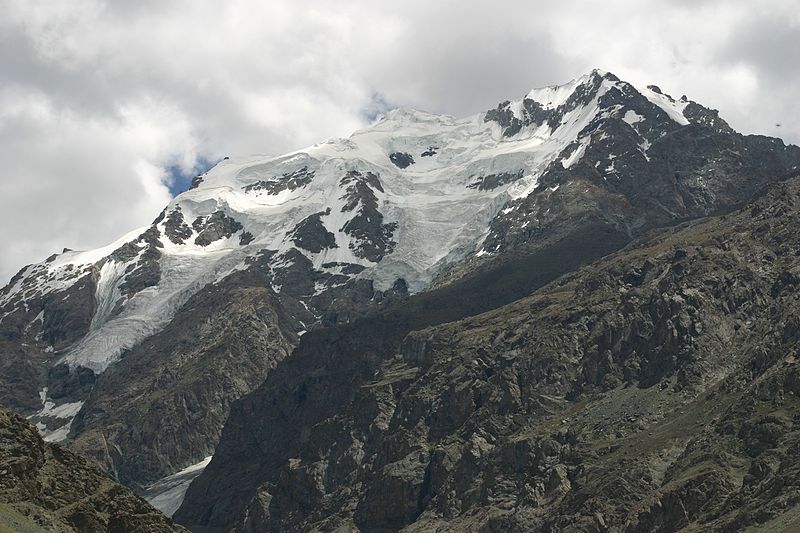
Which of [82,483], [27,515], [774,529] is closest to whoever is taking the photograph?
[27,515]

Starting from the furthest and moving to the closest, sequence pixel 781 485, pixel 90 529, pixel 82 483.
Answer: pixel 781 485, pixel 82 483, pixel 90 529

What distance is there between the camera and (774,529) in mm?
177250

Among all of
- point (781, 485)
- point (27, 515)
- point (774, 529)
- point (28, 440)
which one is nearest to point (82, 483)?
point (28, 440)

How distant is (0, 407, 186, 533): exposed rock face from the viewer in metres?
102

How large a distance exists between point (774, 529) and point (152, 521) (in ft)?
321

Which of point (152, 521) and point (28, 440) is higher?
point (28, 440)

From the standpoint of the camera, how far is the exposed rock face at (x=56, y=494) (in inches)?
4028

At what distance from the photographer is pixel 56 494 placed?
363 ft

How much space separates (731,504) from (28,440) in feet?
407

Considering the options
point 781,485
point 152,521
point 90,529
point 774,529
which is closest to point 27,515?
point 90,529

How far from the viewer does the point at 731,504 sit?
7795 inches

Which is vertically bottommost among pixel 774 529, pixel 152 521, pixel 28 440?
pixel 774 529

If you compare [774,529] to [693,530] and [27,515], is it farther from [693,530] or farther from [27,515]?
[27,515]

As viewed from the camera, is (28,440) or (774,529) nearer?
(28,440)
